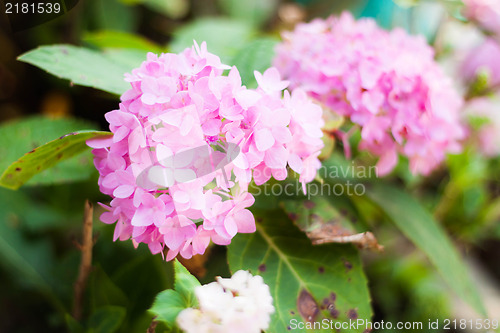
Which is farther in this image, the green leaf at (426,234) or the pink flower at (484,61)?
the pink flower at (484,61)

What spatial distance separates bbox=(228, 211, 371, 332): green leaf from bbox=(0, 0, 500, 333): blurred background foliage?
0.26 feet

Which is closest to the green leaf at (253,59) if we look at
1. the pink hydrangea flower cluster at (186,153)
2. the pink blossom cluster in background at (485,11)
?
the pink hydrangea flower cluster at (186,153)

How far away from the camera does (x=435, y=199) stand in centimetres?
111

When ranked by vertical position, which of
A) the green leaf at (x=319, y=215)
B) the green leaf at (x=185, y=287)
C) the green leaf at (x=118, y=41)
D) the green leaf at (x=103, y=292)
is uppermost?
the green leaf at (x=118, y=41)

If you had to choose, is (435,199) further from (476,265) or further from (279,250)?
(279,250)

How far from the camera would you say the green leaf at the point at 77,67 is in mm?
529

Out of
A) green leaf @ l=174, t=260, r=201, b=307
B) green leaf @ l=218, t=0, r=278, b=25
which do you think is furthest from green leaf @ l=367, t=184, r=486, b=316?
green leaf @ l=218, t=0, r=278, b=25

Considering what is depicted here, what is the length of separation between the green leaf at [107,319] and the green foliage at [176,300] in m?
0.20

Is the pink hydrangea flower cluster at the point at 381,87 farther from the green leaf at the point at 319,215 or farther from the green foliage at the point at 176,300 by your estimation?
the green foliage at the point at 176,300

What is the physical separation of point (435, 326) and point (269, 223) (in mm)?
485

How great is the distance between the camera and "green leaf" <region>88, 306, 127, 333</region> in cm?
55

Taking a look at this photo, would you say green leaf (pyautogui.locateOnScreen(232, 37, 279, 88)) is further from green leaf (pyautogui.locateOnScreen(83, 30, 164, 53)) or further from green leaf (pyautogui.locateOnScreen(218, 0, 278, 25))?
green leaf (pyautogui.locateOnScreen(218, 0, 278, 25))

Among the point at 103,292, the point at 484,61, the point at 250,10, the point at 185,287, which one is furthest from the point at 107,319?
the point at 484,61

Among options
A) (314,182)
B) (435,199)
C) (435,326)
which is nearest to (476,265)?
(435,199)
